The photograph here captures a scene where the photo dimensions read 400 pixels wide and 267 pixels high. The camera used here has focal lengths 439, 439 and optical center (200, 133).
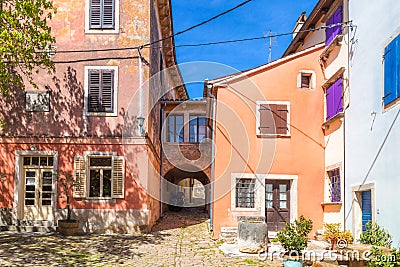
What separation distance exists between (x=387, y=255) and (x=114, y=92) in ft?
36.1

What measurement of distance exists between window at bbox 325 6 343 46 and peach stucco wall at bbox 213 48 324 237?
27.7 inches

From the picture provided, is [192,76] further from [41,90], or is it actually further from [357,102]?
[357,102]

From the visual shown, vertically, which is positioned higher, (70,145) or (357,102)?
(357,102)

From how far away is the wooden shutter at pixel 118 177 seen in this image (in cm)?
1562

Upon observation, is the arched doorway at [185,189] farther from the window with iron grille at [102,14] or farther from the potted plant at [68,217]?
the window with iron grille at [102,14]

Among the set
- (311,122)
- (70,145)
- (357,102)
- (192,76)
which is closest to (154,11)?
(192,76)

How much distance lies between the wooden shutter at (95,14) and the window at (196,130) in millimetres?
7847

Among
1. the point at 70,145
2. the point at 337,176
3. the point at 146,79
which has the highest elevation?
the point at 146,79

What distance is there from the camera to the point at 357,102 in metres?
12.2

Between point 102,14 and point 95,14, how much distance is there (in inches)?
10.3

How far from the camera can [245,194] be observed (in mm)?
15266

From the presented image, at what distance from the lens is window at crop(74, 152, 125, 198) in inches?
615

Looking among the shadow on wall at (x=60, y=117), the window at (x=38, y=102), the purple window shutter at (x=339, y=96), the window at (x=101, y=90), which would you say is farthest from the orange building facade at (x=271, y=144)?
the window at (x=38, y=102)

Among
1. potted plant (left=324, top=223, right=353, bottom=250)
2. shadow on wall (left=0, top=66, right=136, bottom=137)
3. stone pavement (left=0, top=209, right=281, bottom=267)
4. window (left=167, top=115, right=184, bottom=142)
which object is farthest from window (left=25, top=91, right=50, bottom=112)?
potted plant (left=324, top=223, right=353, bottom=250)
